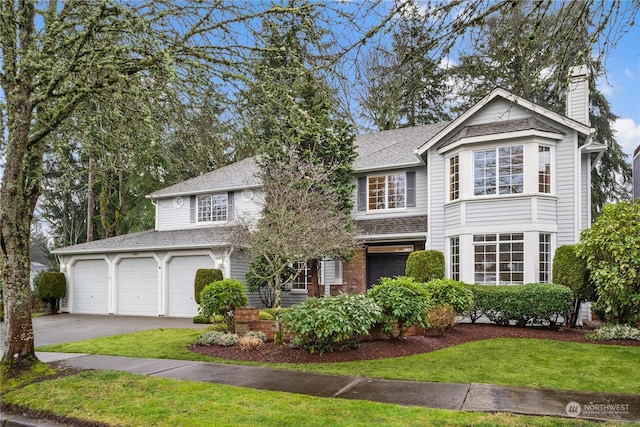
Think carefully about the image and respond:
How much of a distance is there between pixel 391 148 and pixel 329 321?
39.2 ft

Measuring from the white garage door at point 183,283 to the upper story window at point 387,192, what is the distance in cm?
660

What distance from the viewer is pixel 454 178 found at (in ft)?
50.8

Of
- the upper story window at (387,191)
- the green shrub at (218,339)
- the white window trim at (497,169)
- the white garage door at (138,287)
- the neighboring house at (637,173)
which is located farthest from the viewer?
the neighboring house at (637,173)

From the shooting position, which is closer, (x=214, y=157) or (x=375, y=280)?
(x=214, y=157)

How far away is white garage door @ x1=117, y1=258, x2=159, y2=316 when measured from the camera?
63.9 ft

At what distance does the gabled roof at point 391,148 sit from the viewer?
56.7 ft

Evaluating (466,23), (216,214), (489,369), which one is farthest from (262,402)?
(216,214)

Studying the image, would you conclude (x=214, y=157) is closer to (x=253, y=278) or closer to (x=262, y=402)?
(x=262, y=402)

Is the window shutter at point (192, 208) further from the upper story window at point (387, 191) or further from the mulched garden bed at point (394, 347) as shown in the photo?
the mulched garden bed at point (394, 347)

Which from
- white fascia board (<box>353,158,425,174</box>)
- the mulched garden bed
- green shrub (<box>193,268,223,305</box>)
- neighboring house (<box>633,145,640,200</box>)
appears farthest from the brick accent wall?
neighboring house (<box>633,145,640,200</box>)

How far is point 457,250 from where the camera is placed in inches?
605

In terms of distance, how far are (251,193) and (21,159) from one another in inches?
486

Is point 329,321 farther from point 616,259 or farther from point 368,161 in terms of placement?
point 368,161

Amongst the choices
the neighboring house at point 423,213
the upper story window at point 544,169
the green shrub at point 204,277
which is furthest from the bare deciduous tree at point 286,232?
the upper story window at point 544,169
